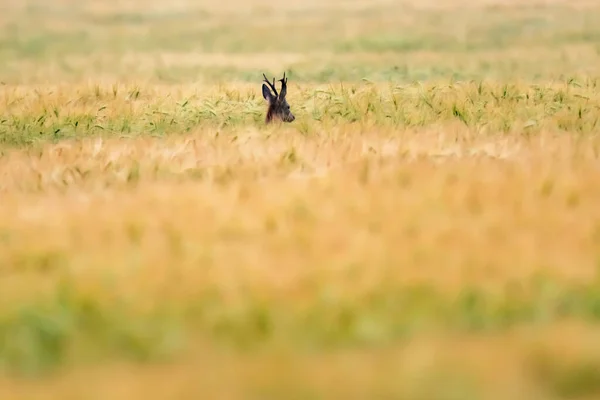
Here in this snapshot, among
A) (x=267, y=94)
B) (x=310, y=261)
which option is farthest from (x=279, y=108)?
(x=310, y=261)

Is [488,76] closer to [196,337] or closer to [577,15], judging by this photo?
[577,15]

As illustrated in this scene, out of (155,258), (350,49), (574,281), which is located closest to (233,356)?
(155,258)

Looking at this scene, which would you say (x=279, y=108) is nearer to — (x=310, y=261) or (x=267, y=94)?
(x=267, y=94)

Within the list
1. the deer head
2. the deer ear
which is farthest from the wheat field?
the deer ear

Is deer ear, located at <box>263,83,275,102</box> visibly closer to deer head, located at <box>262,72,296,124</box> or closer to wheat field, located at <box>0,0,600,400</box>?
deer head, located at <box>262,72,296,124</box>

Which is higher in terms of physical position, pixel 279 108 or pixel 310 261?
pixel 310 261

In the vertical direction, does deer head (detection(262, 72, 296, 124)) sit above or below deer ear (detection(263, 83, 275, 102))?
below

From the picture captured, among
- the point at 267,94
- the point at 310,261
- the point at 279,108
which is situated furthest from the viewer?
the point at 267,94

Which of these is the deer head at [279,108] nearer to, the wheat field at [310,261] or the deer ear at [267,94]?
the deer ear at [267,94]

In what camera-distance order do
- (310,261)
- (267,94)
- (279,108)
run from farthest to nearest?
(267,94), (279,108), (310,261)

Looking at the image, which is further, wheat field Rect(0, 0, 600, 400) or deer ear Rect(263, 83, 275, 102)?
deer ear Rect(263, 83, 275, 102)

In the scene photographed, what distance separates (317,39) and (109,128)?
18.2 m

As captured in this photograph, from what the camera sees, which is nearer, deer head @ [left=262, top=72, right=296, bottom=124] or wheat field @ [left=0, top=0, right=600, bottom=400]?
wheat field @ [left=0, top=0, right=600, bottom=400]

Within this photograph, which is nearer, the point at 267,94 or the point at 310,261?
the point at 310,261
